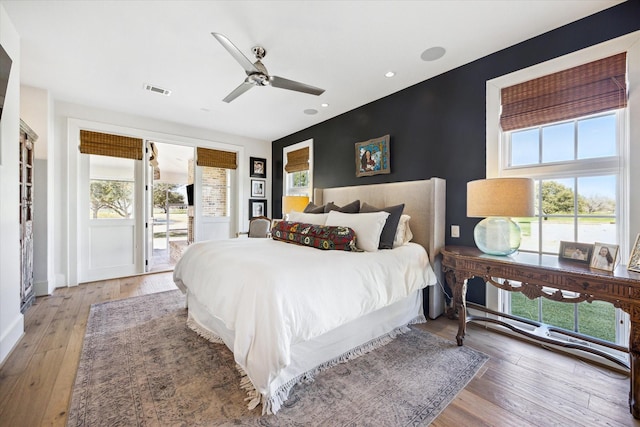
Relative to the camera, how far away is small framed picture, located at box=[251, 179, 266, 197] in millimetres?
5600

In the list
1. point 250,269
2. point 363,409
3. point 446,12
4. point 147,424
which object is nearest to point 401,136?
point 446,12

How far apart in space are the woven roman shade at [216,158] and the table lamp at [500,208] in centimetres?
442

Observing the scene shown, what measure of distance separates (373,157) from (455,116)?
1.13 m

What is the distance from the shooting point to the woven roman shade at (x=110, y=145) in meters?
3.89

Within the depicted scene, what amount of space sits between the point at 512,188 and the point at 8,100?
4.04m

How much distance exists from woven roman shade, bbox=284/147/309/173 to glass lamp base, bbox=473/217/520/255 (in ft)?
10.8

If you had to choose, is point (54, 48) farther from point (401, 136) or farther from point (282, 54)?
point (401, 136)

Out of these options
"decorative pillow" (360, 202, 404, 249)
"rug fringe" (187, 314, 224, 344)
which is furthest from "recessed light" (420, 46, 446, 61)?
"rug fringe" (187, 314, 224, 344)

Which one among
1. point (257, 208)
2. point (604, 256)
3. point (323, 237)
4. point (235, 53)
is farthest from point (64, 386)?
point (257, 208)

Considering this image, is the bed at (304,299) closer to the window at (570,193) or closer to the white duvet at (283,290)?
the white duvet at (283,290)

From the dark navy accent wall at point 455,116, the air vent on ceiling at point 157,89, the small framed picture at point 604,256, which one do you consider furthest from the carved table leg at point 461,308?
the air vent on ceiling at point 157,89

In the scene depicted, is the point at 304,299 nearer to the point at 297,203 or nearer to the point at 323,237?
the point at 323,237

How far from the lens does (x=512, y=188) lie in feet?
6.55

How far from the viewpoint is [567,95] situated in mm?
2098
